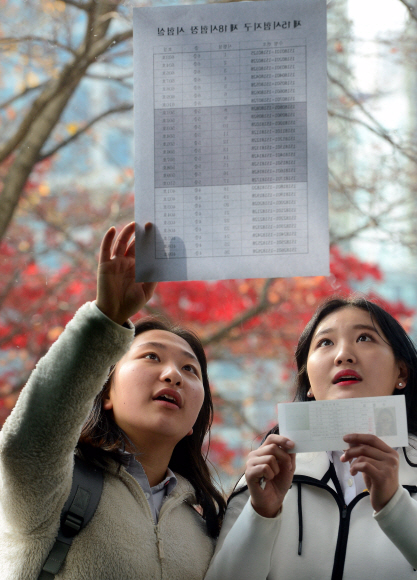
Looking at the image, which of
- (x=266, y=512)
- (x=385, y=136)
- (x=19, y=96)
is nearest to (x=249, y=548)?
(x=266, y=512)

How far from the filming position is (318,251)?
0.83 metres

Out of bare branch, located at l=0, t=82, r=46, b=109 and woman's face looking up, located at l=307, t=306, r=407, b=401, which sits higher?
bare branch, located at l=0, t=82, r=46, b=109

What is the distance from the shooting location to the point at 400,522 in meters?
0.82

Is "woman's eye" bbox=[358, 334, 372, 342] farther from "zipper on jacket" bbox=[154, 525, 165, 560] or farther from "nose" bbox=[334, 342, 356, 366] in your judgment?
"zipper on jacket" bbox=[154, 525, 165, 560]

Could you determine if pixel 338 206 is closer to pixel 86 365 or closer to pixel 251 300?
pixel 251 300

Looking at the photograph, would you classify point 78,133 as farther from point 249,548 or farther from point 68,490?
point 249,548

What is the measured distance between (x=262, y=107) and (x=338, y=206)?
29 cm

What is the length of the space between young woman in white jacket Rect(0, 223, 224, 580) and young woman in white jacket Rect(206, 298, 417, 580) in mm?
96

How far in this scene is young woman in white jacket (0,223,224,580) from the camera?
2.51ft

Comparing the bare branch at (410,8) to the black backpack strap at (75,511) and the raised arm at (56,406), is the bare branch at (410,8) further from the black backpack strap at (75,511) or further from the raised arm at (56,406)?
the black backpack strap at (75,511)

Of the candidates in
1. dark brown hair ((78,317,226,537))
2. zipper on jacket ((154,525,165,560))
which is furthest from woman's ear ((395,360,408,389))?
zipper on jacket ((154,525,165,560))

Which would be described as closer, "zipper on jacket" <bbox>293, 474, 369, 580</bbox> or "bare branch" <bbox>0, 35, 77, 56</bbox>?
"zipper on jacket" <bbox>293, 474, 369, 580</bbox>

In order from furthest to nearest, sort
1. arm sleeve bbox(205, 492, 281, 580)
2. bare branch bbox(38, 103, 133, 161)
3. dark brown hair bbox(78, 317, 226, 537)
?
1. bare branch bbox(38, 103, 133, 161)
2. dark brown hair bbox(78, 317, 226, 537)
3. arm sleeve bbox(205, 492, 281, 580)

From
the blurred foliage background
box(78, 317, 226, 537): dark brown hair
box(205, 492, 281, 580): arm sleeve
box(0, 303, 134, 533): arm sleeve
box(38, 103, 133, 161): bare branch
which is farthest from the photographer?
box(38, 103, 133, 161): bare branch
